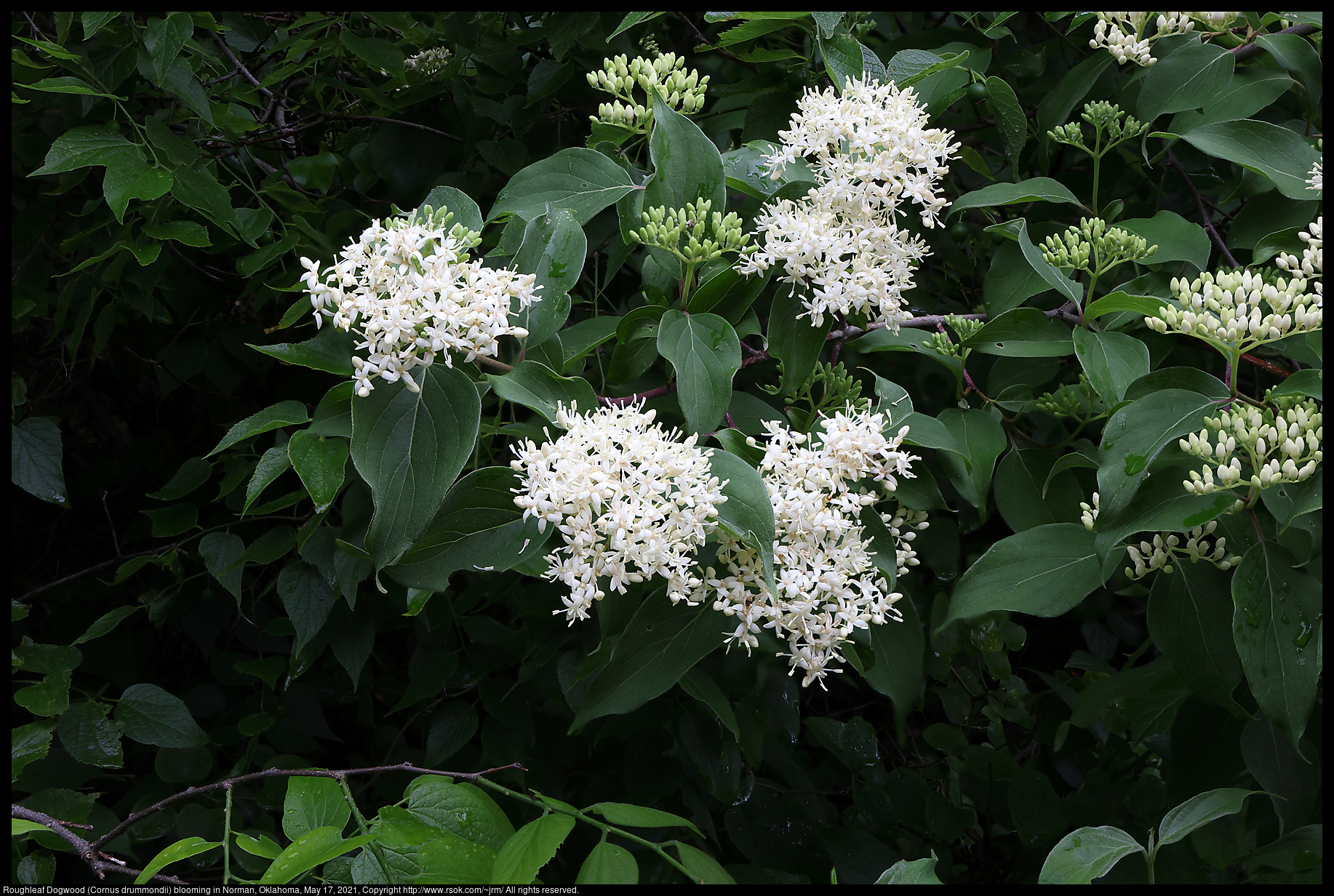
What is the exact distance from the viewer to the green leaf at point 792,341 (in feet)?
4.27

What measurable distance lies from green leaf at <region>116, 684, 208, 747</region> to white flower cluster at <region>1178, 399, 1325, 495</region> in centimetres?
179

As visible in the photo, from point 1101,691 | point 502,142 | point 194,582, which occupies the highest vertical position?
point 502,142

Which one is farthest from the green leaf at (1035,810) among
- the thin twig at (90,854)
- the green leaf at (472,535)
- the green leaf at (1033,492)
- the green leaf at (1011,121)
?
the thin twig at (90,854)

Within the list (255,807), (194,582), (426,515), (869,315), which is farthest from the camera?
(255,807)

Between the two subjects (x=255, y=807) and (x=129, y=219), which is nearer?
(x=129, y=219)

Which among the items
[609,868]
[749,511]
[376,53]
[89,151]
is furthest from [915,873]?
[376,53]

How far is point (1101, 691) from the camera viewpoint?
1551 millimetres

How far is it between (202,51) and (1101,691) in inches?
88.8

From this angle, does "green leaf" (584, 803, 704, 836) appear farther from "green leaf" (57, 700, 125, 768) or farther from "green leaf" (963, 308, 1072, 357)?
"green leaf" (57, 700, 125, 768)

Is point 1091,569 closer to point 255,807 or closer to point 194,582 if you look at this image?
point 194,582

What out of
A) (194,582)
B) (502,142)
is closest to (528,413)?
(502,142)

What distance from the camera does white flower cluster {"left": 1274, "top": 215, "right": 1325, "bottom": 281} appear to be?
3.73 feet

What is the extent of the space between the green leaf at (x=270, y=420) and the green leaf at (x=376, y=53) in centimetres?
102

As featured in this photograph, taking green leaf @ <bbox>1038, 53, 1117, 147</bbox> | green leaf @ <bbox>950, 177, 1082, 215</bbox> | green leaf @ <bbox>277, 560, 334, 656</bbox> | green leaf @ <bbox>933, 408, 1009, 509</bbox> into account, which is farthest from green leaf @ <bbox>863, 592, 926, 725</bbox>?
green leaf @ <bbox>1038, 53, 1117, 147</bbox>
